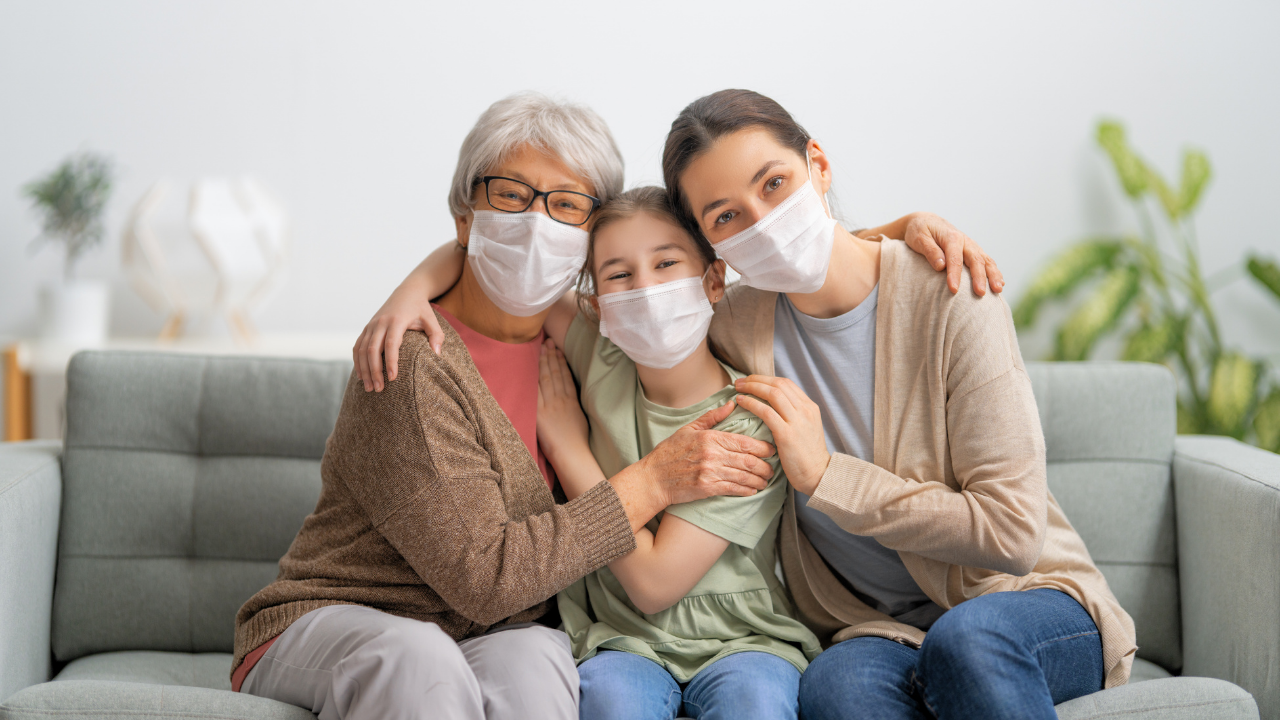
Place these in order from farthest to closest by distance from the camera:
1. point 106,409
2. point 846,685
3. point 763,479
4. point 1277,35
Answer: point 1277,35 → point 106,409 → point 763,479 → point 846,685

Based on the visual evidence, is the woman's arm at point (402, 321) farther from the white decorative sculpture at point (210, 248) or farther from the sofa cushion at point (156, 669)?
the white decorative sculpture at point (210, 248)

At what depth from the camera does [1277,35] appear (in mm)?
→ 3086

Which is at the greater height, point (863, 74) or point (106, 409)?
point (863, 74)

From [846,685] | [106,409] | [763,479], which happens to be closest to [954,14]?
[763,479]

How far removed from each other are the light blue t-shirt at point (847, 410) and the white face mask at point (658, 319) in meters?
0.19

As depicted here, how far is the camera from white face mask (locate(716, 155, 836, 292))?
4.40 feet

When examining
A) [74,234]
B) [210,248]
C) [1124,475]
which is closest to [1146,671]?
[1124,475]

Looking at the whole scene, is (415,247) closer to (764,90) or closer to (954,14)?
(764,90)

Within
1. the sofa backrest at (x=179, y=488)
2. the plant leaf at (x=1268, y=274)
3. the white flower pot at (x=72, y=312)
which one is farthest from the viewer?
the plant leaf at (x=1268, y=274)

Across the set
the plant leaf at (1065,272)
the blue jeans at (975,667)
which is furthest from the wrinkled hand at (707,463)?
the plant leaf at (1065,272)

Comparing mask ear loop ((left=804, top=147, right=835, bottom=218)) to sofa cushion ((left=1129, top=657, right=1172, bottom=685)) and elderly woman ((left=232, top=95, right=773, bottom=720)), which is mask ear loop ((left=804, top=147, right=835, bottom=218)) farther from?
sofa cushion ((left=1129, top=657, right=1172, bottom=685))

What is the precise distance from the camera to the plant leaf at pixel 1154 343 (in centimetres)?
289

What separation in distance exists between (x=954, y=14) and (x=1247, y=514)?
2.16m

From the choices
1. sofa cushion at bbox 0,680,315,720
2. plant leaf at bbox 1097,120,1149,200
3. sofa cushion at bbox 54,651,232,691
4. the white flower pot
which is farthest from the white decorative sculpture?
plant leaf at bbox 1097,120,1149,200
